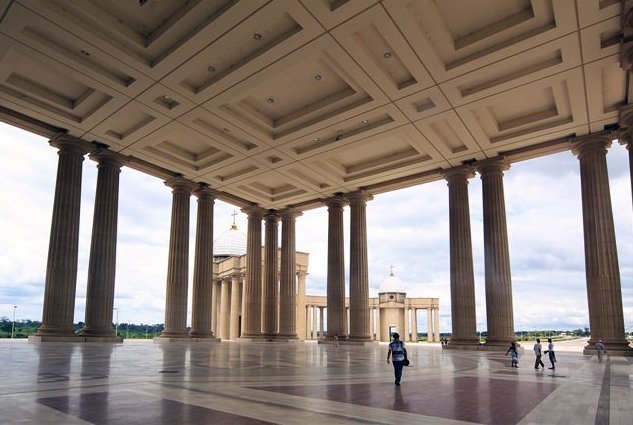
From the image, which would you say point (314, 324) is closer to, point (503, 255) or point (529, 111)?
point (503, 255)

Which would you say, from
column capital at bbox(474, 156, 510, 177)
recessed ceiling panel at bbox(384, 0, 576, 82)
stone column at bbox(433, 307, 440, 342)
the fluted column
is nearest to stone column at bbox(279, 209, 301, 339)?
the fluted column

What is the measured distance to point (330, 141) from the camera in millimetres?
32750

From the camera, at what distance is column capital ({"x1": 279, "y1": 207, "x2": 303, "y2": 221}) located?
4841 centimetres

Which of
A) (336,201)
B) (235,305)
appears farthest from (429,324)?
(336,201)

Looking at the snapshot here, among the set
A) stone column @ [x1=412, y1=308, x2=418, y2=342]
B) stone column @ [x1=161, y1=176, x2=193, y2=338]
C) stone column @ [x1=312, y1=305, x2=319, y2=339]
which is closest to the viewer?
stone column @ [x1=161, y1=176, x2=193, y2=338]

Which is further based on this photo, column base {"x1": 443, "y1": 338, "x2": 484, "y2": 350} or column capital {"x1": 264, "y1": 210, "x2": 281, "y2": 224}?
column capital {"x1": 264, "y1": 210, "x2": 281, "y2": 224}

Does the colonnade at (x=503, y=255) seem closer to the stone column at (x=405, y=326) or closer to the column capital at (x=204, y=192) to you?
the column capital at (x=204, y=192)

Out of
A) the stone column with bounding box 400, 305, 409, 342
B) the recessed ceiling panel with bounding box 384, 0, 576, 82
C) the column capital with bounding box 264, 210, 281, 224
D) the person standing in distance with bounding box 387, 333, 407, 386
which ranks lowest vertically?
the stone column with bounding box 400, 305, 409, 342

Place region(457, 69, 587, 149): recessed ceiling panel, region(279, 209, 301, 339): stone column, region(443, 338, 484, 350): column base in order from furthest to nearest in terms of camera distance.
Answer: region(279, 209, 301, 339): stone column
region(443, 338, 484, 350): column base
region(457, 69, 587, 149): recessed ceiling panel

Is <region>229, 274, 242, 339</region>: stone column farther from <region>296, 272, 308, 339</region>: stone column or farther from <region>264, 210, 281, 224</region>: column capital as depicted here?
<region>264, 210, 281, 224</region>: column capital

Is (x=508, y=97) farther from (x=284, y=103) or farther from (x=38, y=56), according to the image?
(x=38, y=56)

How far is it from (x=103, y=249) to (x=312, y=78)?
1841 centimetres

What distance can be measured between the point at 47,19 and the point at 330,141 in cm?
1759

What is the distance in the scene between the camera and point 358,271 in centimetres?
4172
